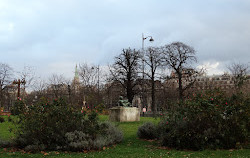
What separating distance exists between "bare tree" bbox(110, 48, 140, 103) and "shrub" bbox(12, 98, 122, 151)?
2930 cm

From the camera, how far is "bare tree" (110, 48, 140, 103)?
130ft

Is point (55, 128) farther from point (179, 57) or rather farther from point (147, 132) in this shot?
point (179, 57)

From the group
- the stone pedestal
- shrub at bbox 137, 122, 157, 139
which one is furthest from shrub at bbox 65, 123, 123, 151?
the stone pedestal

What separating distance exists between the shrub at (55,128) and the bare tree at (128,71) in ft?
96.1

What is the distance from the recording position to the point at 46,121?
9.67 metres

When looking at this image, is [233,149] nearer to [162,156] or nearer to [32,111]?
[162,156]

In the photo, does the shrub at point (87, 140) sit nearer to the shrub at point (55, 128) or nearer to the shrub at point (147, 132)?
the shrub at point (55, 128)

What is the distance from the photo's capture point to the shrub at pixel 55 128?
935cm

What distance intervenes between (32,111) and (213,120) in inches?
282

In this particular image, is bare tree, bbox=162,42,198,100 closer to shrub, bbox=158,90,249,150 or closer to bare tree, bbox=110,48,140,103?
bare tree, bbox=110,48,140,103

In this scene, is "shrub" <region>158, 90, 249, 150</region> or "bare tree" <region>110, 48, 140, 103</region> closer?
"shrub" <region>158, 90, 249, 150</region>

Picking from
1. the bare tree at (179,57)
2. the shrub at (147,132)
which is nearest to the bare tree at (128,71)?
the bare tree at (179,57)

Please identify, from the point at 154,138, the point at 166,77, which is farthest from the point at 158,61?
the point at 154,138

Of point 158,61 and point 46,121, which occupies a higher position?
point 158,61
